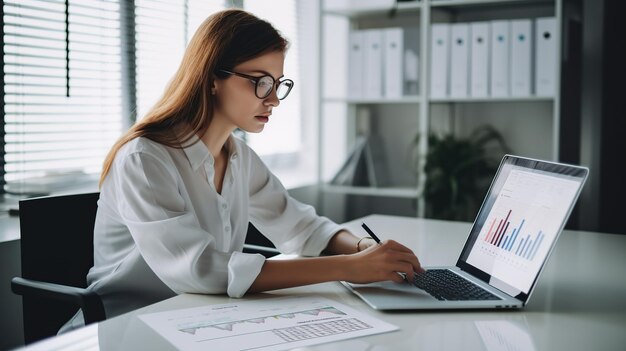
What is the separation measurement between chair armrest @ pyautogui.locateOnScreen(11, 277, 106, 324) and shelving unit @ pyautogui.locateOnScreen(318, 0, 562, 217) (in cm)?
190

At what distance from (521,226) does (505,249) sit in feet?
0.19

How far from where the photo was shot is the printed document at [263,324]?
899 millimetres

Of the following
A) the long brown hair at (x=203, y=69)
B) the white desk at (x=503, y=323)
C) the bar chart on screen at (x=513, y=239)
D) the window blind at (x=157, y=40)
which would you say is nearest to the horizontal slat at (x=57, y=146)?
the window blind at (x=157, y=40)

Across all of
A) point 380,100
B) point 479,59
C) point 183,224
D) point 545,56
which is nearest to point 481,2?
point 479,59

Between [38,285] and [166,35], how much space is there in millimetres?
1550

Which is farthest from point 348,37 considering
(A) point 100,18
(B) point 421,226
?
(B) point 421,226

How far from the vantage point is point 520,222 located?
3.91 feet

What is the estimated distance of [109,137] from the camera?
2.42 metres

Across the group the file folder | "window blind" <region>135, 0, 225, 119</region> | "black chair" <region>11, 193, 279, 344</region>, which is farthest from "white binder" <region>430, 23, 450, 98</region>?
"black chair" <region>11, 193, 279, 344</region>

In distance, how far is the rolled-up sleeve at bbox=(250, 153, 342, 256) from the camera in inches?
62.7

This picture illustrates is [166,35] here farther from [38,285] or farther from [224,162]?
[38,285]

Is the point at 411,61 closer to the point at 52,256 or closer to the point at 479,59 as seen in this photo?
the point at 479,59

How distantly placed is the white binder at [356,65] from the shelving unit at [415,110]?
0.05 meters

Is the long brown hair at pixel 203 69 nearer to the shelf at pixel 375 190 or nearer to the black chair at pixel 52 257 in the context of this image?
the black chair at pixel 52 257
